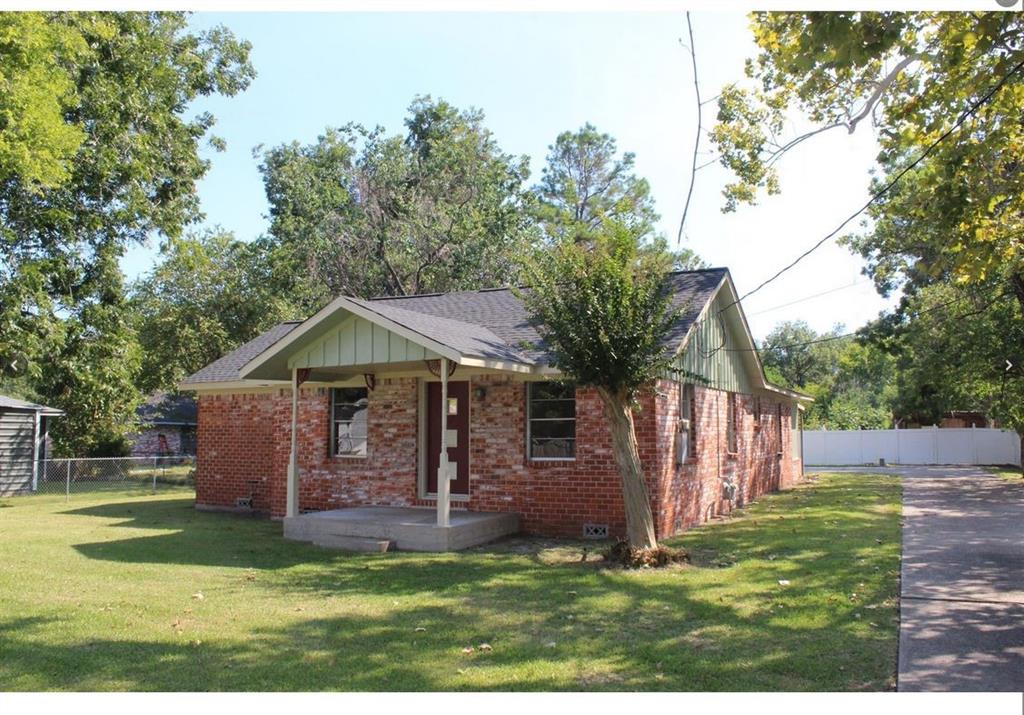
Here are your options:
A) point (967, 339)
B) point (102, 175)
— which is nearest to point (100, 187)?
point (102, 175)

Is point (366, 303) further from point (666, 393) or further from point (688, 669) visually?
point (688, 669)

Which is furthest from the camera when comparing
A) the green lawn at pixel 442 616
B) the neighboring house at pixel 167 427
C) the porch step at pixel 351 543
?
the neighboring house at pixel 167 427

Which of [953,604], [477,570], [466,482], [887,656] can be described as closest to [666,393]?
[466,482]

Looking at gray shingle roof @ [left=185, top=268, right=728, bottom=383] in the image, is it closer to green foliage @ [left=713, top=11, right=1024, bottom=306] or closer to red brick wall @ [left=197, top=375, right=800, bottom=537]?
red brick wall @ [left=197, top=375, right=800, bottom=537]

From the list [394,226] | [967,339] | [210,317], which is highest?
[394,226]

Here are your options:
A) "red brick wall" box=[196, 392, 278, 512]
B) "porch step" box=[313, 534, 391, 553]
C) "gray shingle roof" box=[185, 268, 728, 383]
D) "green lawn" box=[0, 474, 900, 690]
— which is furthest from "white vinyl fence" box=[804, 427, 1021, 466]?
"porch step" box=[313, 534, 391, 553]

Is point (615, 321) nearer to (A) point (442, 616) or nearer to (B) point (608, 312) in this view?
(B) point (608, 312)

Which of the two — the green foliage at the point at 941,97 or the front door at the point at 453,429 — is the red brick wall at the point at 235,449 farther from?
the green foliage at the point at 941,97

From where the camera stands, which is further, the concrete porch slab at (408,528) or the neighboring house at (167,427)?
the neighboring house at (167,427)

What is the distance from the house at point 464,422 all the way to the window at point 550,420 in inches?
0.7

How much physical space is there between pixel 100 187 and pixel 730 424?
15060 mm

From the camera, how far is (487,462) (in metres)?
12.3

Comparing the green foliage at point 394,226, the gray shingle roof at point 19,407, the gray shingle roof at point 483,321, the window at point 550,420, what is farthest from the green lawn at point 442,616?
the green foliage at point 394,226

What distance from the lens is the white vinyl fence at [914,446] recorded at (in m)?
36.3
